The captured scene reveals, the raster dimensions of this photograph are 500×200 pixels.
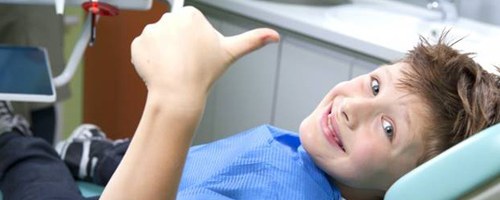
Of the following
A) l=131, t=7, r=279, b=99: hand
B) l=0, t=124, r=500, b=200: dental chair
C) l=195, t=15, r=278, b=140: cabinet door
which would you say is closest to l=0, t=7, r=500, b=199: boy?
l=0, t=124, r=500, b=200: dental chair

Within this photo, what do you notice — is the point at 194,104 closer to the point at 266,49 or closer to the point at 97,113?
the point at 266,49

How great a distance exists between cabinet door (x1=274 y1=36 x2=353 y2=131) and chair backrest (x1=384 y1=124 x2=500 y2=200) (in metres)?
1.23

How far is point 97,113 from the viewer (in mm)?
3400

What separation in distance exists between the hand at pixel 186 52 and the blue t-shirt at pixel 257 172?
14.6 inches

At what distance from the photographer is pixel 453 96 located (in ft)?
4.45

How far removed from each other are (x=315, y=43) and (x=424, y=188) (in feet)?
4.44

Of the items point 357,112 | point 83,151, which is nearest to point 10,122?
point 83,151

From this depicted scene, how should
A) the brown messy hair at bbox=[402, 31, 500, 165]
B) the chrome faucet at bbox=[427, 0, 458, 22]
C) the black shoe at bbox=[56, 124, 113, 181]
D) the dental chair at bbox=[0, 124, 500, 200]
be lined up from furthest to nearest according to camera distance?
the chrome faucet at bbox=[427, 0, 458, 22], the black shoe at bbox=[56, 124, 113, 181], the brown messy hair at bbox=[402, 31, 500, 165], the dental chair at bbox=[0, 124, 500, 200]

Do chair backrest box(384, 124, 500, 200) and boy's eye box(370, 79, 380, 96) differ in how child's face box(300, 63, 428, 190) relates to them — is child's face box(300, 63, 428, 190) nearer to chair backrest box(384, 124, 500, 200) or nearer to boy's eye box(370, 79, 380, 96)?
boy's eye box(370, 79, 380, 96)

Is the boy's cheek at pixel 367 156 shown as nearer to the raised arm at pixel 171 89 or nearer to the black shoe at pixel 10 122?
the raised arm at pixel 171 89

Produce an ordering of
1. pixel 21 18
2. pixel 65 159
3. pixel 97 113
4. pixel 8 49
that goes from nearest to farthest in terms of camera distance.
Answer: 1. pixel 65 159
2. pixel 8 49
3. pixel 21 18
4. pixel 97 113

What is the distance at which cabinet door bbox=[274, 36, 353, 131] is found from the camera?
2359 mm

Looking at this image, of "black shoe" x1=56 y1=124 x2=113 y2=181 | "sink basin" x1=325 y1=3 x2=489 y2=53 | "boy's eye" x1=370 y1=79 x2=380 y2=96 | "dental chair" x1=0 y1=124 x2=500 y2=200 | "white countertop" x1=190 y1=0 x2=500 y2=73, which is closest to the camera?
"dental chair" x1=0 y1=124 x2=500 y2=200

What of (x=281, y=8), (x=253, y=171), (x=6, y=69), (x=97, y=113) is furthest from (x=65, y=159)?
(x=97, y=113)
